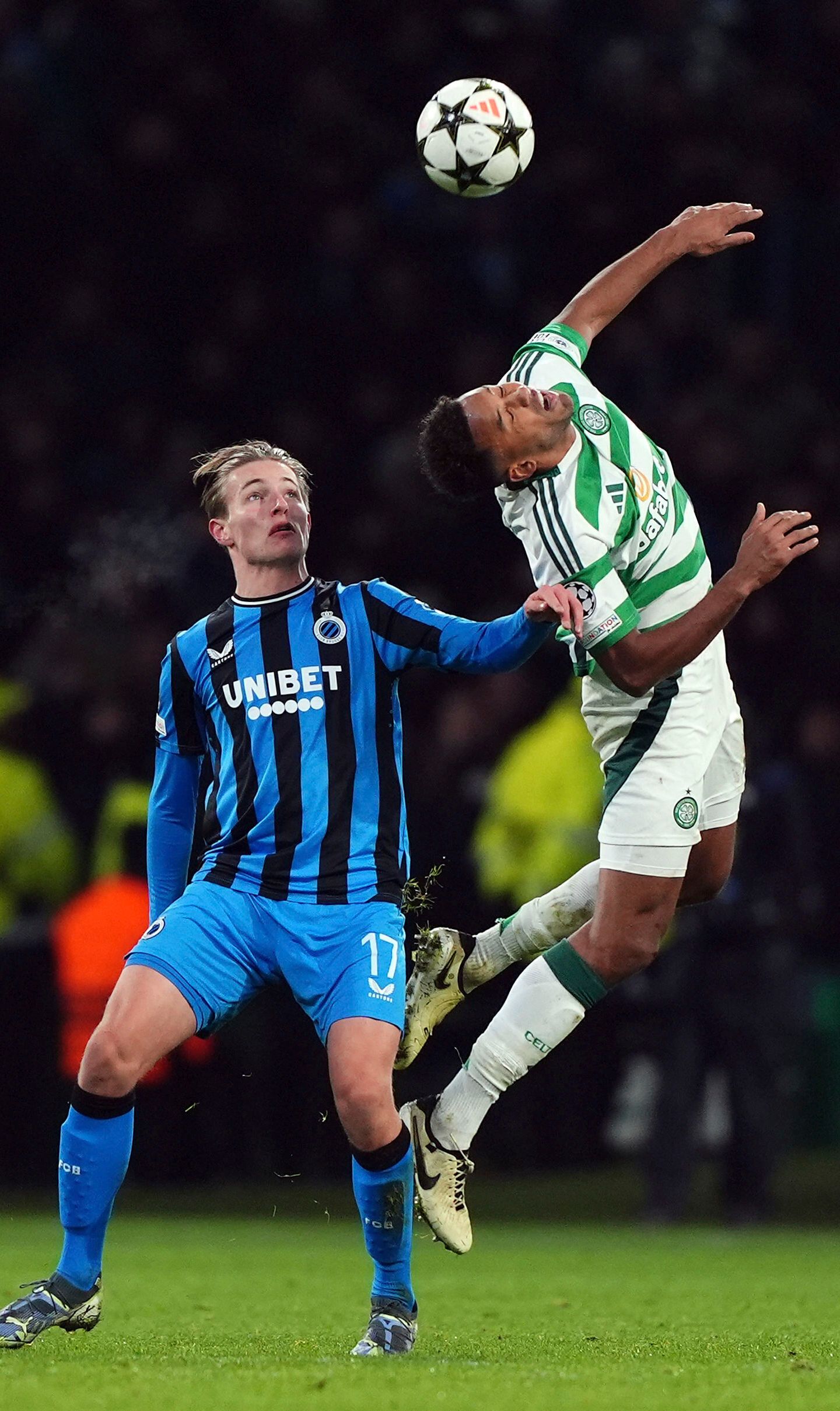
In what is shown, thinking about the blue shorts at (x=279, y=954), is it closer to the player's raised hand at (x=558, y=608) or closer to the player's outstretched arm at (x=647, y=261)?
the player's raised hand at (x=558, y=608)

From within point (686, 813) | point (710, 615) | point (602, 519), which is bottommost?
point (686, 813)

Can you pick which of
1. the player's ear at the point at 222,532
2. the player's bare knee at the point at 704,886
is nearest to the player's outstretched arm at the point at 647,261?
the player's ear at the point at 222,532

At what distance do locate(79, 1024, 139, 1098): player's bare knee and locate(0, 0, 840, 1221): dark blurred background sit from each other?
4501 millimetres

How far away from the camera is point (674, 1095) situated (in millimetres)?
8305

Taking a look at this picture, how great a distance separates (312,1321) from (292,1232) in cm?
315

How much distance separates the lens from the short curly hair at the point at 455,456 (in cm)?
459

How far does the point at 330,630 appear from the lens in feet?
14.9

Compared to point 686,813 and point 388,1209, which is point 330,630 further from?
point 388,1209

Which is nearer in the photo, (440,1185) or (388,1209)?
(388,1209)

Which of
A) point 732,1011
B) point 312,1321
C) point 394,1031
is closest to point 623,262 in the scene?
point 394,1031

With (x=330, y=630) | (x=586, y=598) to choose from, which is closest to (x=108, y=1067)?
(x=330, y=630)

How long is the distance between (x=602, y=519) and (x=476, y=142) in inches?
50.3

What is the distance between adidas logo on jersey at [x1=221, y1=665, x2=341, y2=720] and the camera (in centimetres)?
445

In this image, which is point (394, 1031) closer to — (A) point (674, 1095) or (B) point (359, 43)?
(A) point (674, 1095)
